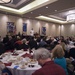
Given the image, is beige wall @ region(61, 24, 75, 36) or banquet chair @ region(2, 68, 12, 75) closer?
banquet chair @ region(2, 68, 12, 75)

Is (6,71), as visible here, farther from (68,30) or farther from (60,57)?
(68,30)

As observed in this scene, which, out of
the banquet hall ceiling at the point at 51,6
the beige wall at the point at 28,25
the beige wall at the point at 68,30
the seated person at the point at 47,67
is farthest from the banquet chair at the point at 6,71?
the beige wall at the point at 68,30

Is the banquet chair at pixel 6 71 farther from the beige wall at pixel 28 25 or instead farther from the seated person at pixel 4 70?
the beige wall at pixel 28 25

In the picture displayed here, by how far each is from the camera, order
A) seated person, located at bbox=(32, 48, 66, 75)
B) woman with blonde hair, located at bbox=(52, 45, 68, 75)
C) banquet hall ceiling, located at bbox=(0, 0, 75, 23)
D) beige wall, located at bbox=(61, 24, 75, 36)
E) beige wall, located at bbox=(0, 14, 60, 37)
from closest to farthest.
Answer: seated person, located at bbox=(32, 48, 66, 75) → woman with blonde hair, located at bbox=(52, 45, 68, 75) → banquet hall ceiling, located at bbox=(0, 0, 75, 23) → beige wall, located at bbox=(0, 14, 60, 37) → beige wall, located at bbox=(61, 24, 75, 36)

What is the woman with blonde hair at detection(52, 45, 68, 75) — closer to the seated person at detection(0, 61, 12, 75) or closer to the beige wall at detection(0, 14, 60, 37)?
the seated person at detection(0, 61, 12, 75)

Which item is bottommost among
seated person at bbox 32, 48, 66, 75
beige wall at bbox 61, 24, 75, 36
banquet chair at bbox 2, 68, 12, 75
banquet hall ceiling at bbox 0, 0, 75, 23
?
banquet chair at bbox 2, 68, 12, 75

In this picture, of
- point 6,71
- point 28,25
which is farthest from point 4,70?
point 28,25

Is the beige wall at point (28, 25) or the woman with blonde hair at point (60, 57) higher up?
the beige wall at point (28, 25)

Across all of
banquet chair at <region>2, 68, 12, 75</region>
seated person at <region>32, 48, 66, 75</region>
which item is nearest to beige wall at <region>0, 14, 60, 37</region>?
banquet chair at <region>2, 68, 12, 75</region>

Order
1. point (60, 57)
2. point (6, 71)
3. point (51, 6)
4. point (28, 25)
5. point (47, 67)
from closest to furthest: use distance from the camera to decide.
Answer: point (47, 67) < point (60, 57) < point (6, 71) < point (51, 6) < point (28, 25)

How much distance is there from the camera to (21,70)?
281cm

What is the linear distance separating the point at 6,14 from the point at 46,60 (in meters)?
10.6

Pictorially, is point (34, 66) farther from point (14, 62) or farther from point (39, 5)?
point (39, 5)

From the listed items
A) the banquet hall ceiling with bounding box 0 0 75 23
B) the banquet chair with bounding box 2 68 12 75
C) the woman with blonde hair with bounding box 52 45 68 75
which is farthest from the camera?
the banquet hall ceiling with bounding box 0 0 75 23
